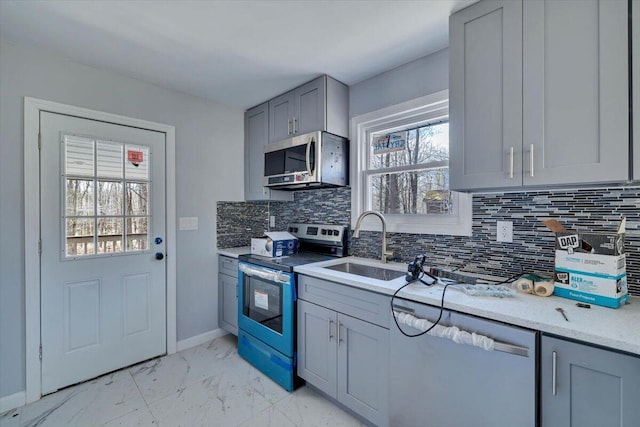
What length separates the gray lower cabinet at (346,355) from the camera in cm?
155

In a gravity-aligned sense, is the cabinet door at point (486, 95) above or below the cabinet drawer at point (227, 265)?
above

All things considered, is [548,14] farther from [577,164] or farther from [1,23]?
[1,23]

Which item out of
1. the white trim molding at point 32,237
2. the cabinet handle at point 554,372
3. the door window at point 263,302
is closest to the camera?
the cabinet handle at point 554,372

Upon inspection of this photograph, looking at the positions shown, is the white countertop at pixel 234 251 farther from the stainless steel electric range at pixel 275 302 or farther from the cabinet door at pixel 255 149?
the cabinet door at pixel 255 149

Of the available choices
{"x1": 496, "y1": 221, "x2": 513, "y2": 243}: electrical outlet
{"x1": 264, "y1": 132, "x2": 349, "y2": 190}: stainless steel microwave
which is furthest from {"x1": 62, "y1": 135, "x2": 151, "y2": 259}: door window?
{"x1": 496, "y1": 221, "x2": 513, "y2": 243}: electrical outlet

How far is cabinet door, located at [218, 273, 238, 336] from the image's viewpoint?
2.68m

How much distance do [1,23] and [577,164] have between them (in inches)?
121

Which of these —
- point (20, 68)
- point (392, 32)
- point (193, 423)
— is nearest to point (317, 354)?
point (193, 423)

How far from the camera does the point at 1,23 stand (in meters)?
1.65

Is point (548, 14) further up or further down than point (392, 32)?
further down

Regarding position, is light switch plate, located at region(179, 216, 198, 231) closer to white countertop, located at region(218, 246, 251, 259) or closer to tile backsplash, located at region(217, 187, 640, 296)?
white countertop, located at region(218, 246, 251, 259)

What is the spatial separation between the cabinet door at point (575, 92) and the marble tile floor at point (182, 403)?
177 cm

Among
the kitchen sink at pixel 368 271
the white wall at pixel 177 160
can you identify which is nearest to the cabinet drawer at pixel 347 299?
the kitchen sink at pixel 368 271

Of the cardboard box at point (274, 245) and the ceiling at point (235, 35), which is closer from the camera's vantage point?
the ceiling at point (235, 35)
